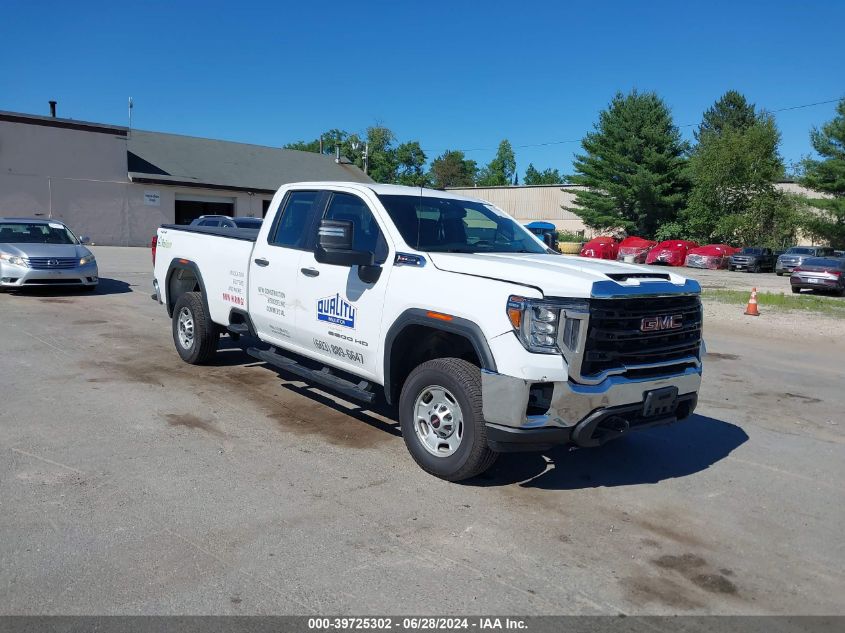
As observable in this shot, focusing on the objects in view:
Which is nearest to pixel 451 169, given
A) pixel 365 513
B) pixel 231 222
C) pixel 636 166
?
pixel 636 166

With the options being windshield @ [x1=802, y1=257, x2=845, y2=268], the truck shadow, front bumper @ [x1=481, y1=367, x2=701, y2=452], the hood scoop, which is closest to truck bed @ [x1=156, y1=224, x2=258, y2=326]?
the truck shadow

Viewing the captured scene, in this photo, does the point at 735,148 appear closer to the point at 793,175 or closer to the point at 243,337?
the point at 793,175

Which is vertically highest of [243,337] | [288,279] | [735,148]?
[735,148]

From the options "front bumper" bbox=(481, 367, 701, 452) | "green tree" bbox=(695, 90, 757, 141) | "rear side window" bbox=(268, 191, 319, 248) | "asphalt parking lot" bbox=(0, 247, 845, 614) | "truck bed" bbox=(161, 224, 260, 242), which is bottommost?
"asphalt parking lot" bbox=(0, 247, 845, 614)

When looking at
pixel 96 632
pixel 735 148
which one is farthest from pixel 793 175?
pixel 96 632

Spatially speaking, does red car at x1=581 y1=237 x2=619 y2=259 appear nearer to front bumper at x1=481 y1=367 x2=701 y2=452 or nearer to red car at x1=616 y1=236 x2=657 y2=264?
red car at x1=616 y1=236 x2=657 y2=264

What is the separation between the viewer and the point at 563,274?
4.57 m

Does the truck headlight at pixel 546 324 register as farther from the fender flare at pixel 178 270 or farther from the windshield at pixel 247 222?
the windshield at pixel 247 222

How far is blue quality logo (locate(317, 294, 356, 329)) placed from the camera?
18.4 ft

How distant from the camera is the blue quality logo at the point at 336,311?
562 cm

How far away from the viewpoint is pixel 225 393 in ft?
23.3

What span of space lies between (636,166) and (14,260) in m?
44.1

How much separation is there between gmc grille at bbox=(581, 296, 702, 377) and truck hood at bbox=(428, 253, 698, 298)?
9 centimetres

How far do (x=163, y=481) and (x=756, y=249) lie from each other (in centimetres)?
3912
